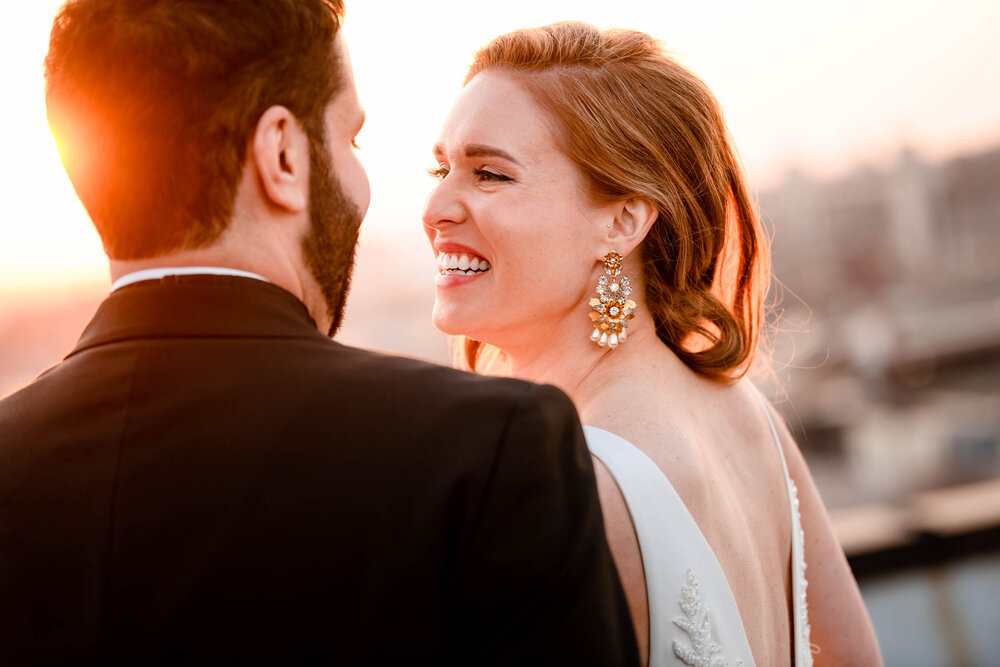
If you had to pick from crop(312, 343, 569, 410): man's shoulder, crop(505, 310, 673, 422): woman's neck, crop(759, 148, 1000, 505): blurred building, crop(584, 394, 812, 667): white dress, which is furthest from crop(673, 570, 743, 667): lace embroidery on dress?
crop(759, 148, 1000, 505): blurred building

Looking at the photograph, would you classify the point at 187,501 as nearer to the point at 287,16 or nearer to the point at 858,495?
the point at 287,16

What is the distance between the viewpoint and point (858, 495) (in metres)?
32.4

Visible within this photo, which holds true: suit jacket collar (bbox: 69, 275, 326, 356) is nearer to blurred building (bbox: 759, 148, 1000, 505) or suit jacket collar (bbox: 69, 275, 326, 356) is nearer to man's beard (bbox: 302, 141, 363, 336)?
man's beard (bbox: 302, 141, 363, 336)

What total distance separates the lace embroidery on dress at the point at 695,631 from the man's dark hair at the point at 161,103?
1246 millimetres

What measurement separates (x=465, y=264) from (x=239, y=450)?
4.46 feet

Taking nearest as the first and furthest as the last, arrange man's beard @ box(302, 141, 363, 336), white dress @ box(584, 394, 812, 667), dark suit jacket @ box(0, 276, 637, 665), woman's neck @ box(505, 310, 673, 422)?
dark suit jacket @ box(0, 276, 637, 665)
man's beard @ box(302, 141, 363, 336)
white dress @ box(584, 394, 812, 667)
woman's neck @ box(505, 310, 673, 422)

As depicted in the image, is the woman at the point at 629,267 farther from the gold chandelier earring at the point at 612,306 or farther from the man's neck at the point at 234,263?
the man's neck at the point at 234,263

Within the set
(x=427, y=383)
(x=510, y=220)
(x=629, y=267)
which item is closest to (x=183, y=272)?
(x=427, y=383)

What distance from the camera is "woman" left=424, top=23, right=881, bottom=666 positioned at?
2.27 m

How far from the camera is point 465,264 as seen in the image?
2.49 metres

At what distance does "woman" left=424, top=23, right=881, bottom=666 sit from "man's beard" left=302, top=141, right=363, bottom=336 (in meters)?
0.87

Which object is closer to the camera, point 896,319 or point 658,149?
point 658,149

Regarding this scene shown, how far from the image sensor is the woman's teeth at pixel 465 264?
2.48m

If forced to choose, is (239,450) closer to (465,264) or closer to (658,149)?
(465,264)
